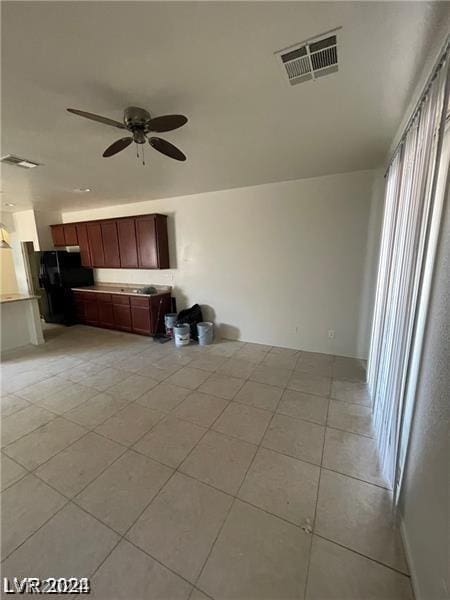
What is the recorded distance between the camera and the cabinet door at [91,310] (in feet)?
17.0

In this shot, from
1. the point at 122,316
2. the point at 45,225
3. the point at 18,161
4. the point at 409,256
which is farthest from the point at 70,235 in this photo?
the point at 409,256

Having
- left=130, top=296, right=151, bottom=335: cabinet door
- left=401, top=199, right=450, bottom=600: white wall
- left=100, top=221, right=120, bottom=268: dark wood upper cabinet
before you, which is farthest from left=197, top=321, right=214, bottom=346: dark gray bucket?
left=401, top=199, right=450, bottom=600: white wall

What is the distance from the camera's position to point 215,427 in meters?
2.29

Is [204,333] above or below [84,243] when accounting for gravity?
below

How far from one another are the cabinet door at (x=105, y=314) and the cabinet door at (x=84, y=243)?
3.44 ft

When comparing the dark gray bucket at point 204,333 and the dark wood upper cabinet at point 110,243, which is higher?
the dark wood upper cabinet at point 110,243

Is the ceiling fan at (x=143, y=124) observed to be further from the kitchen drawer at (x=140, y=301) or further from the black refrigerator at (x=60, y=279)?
the black refrigerator at (x=60, y=279)

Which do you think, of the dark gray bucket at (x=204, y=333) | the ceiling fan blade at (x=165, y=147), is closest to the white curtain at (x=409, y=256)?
the ceiling fan blade at (x=165, y=147)

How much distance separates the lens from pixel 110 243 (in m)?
5.00

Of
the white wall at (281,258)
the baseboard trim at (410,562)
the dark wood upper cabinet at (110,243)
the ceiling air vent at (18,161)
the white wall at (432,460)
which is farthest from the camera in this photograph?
the dark wood upper cabinet at (110,243)

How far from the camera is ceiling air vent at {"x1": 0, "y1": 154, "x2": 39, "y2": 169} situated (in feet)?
8.31

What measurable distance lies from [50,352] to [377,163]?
553cm

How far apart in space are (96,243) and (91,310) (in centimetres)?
142

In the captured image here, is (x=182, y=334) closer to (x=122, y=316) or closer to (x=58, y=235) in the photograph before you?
(x=122, y=316)
